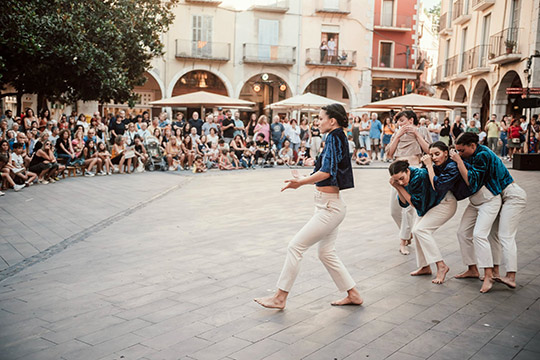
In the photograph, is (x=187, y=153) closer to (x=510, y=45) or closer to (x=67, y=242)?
(x=67, y=242)

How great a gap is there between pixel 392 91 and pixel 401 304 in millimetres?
35108

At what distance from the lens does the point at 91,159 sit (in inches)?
575

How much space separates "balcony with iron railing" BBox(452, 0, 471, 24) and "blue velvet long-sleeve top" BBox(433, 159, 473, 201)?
89.2ft

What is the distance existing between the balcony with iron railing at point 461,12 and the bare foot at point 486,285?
27576 mm

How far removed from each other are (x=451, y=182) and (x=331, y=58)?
30254 mm

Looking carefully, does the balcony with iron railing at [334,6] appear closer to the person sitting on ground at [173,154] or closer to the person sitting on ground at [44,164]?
the person sitting on ground at [173,154]

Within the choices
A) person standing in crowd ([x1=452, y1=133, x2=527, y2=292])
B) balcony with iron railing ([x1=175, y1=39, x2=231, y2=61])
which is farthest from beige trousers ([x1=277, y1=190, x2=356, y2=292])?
balcony with iron railing ([x1=175, y1=39, x2=231, y2=61])

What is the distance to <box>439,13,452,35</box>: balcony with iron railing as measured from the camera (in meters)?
32.4

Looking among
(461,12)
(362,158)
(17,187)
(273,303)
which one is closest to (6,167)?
(17,187)

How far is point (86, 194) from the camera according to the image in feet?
35.7

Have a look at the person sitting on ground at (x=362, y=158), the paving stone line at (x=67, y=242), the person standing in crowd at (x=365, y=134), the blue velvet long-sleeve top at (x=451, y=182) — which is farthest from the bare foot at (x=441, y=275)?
the person standing in crowd at (x=365, y=134)

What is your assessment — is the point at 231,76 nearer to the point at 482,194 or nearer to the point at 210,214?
the point at 210,214

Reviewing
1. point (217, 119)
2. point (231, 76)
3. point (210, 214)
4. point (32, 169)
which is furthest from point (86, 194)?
point (231, 76)

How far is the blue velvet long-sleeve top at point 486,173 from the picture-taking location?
4895 mm
